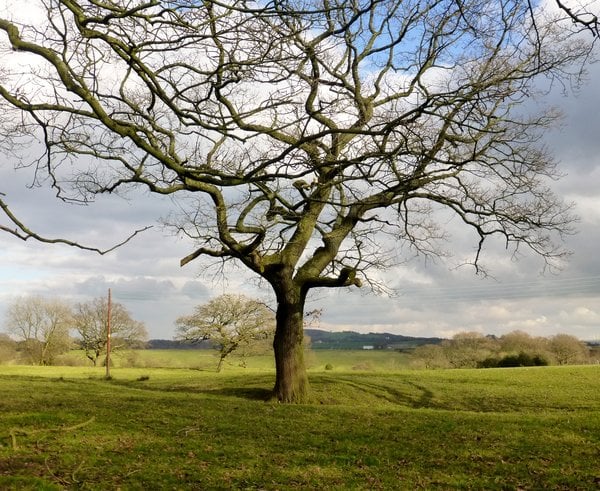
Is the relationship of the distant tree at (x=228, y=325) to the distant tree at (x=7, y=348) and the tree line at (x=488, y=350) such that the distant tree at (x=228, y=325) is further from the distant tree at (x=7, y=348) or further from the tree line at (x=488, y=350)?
the distant tree at (x=7, y=348)

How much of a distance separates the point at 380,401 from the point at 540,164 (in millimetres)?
9304

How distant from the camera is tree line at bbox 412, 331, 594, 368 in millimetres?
42906

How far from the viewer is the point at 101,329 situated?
5428 centimetres

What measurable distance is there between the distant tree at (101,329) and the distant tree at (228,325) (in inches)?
525

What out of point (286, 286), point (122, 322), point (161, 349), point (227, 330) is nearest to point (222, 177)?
point (286, 286)

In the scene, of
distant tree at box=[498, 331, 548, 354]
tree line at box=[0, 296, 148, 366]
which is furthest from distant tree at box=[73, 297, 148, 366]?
distant tree at box=[498, 331, 548, 354]

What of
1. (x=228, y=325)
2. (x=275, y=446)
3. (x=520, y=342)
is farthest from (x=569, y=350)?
(x=275, y=446)

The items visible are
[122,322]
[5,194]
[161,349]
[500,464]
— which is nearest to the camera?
[5,194]

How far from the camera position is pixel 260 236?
14141 mm

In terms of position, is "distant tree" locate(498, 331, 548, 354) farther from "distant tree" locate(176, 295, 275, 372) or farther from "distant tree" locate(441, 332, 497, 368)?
"distant tree" locate(176, 295, 275, 372)

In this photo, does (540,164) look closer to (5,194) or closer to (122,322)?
(5,194)

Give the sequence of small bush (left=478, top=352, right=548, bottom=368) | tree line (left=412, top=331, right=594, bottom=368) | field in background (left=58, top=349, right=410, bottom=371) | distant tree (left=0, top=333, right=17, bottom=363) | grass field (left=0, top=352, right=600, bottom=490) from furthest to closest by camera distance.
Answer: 1. distant tree (left=0, top=333, right=17, bottom=363)
2. field in background (left=58, top=349, right=410, bottom=371)
3. tree line (left=412, top=331, right=594, bottom=368)
4. small bush (left=478, top=352, right=548, bottom=368)
5. grass field (left=0, top=352, right=600, bottom=490)

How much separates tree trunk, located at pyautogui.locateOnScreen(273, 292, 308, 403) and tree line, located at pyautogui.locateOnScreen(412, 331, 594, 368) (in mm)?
26834

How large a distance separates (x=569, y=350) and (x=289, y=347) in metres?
37.7
